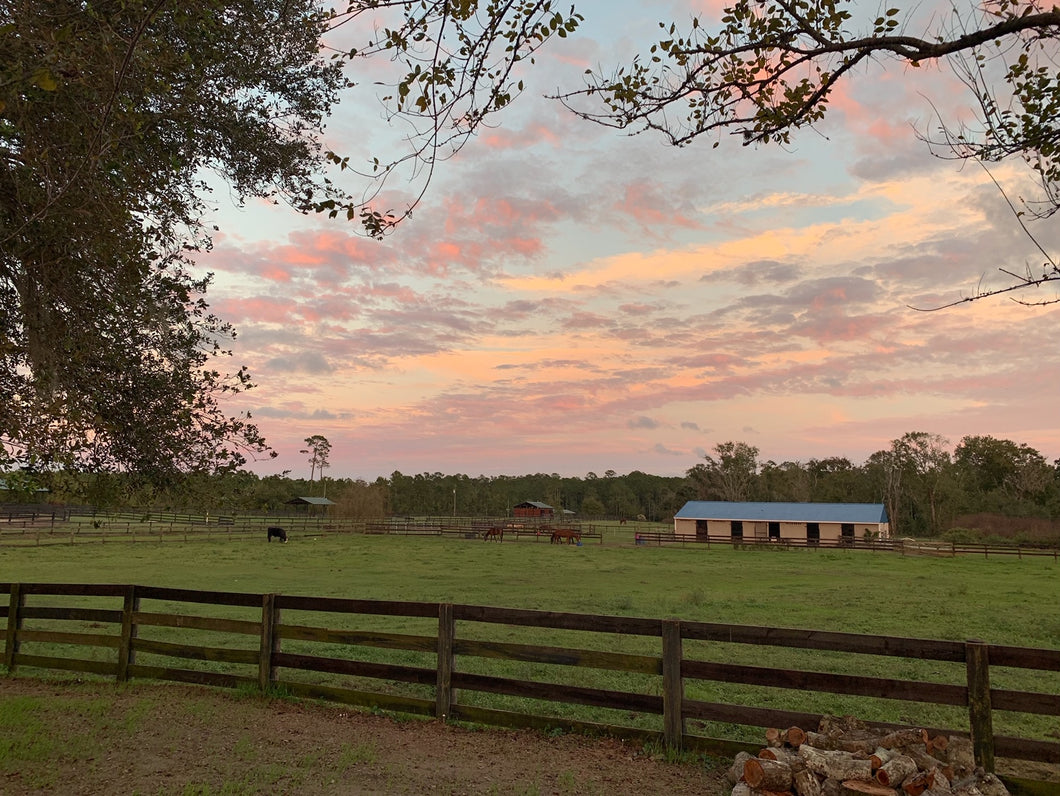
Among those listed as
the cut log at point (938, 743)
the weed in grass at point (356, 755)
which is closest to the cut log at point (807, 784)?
the cut log at point (938, 743)

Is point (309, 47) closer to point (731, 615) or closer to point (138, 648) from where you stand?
point (138, 648)

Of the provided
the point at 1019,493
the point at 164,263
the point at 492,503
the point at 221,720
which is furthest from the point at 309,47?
the point at 492,503

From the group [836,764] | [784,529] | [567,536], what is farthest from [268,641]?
[784,529]

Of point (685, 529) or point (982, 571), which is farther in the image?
point (685, 529)

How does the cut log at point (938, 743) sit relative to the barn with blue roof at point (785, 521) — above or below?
above

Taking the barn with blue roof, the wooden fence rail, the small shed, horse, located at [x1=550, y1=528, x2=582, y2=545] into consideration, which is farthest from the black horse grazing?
the small shed

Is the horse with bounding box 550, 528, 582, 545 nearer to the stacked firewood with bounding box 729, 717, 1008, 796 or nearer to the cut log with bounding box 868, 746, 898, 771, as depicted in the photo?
the stacked firewood with bounding box 729, 717, 1008, 796

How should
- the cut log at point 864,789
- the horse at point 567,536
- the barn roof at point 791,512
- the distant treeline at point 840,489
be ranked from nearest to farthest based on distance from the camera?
1. the cut log at point 864,789
2. the horse at point 567,536
3. the barn roof at point 791,512
4. the distant treeline at point 840,489

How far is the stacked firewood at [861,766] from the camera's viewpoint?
15.4 feet

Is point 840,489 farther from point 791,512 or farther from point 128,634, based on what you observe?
point 128,634

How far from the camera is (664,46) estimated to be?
20.3 feet

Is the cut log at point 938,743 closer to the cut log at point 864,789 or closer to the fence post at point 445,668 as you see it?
the cut log at point 864,789

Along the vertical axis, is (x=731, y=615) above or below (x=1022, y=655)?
below

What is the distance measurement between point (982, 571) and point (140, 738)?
128 feet
